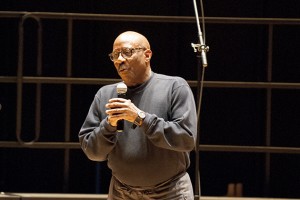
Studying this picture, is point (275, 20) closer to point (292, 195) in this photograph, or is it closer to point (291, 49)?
point (291, 49)

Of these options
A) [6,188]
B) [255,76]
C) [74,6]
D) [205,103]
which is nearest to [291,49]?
[255,76]

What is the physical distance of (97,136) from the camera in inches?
150

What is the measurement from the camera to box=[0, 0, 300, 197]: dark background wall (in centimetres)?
618

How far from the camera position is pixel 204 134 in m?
6.28

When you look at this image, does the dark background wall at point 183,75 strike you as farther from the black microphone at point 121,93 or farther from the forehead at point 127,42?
the black microphone at point 121,93

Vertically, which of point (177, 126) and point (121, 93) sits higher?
point (121, 93)

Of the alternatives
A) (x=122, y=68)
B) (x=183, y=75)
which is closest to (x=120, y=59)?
(x=122, y=68)

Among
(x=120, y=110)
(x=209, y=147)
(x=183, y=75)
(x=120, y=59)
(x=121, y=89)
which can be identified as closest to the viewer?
(x=120, y=110)

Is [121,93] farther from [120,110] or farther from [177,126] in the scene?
[177,126]

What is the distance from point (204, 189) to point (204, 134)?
1.49 feet

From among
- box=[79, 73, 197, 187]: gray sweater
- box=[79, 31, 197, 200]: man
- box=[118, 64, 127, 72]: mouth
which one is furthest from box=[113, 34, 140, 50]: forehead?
box=[79, 73, 197, 187]: gray sweater

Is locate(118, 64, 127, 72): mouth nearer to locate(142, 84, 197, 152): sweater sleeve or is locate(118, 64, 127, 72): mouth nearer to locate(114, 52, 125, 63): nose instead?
locate(114, 52, 125, 63): nose

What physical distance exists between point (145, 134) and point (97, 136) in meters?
0.24

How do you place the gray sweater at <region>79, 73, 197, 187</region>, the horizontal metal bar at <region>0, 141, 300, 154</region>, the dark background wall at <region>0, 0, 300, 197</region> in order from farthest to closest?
1. the dark background wall at <region>0, 0, 300, 197</region>
2. the horizontal metal bar at <region>0, 141, 300, 154</region>
3. the gray sweater at <region>79, 73, 197, 187</region>
